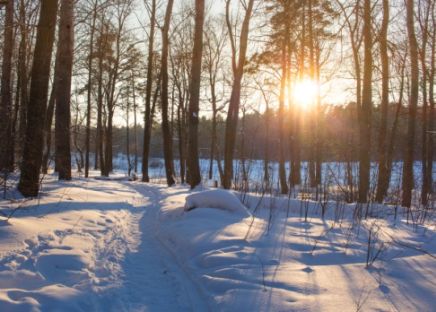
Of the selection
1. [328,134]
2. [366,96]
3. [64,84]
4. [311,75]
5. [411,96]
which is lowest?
[366,96]

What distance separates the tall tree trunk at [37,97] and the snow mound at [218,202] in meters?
2.71

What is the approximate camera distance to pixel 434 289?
9.52 feet

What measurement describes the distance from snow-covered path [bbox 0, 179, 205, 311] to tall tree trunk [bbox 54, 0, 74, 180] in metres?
5.49

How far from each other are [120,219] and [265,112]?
81.2 ft

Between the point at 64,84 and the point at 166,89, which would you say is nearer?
the point at 64,84

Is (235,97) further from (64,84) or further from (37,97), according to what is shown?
(37,97)

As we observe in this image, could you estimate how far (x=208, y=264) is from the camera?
367 cm

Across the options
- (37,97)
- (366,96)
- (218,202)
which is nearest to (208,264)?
(218,202)

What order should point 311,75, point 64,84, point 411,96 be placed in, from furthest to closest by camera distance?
point 311,75
point 64,84
point 411,96

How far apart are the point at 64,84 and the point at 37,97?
464 cm

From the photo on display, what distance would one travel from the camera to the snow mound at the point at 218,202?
20.0 feet

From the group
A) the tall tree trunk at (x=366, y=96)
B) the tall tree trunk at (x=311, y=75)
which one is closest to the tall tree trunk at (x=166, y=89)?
the tall tree trunk at (x=311, y=75)

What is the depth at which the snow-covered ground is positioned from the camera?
274 centimetres

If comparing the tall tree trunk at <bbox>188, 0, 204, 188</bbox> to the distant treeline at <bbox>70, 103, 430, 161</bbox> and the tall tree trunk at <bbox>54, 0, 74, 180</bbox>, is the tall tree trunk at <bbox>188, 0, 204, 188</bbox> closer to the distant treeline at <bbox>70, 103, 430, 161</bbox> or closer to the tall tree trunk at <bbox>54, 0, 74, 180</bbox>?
the distant treeline at <bbox>70, 103, 430, 161</bbox>
